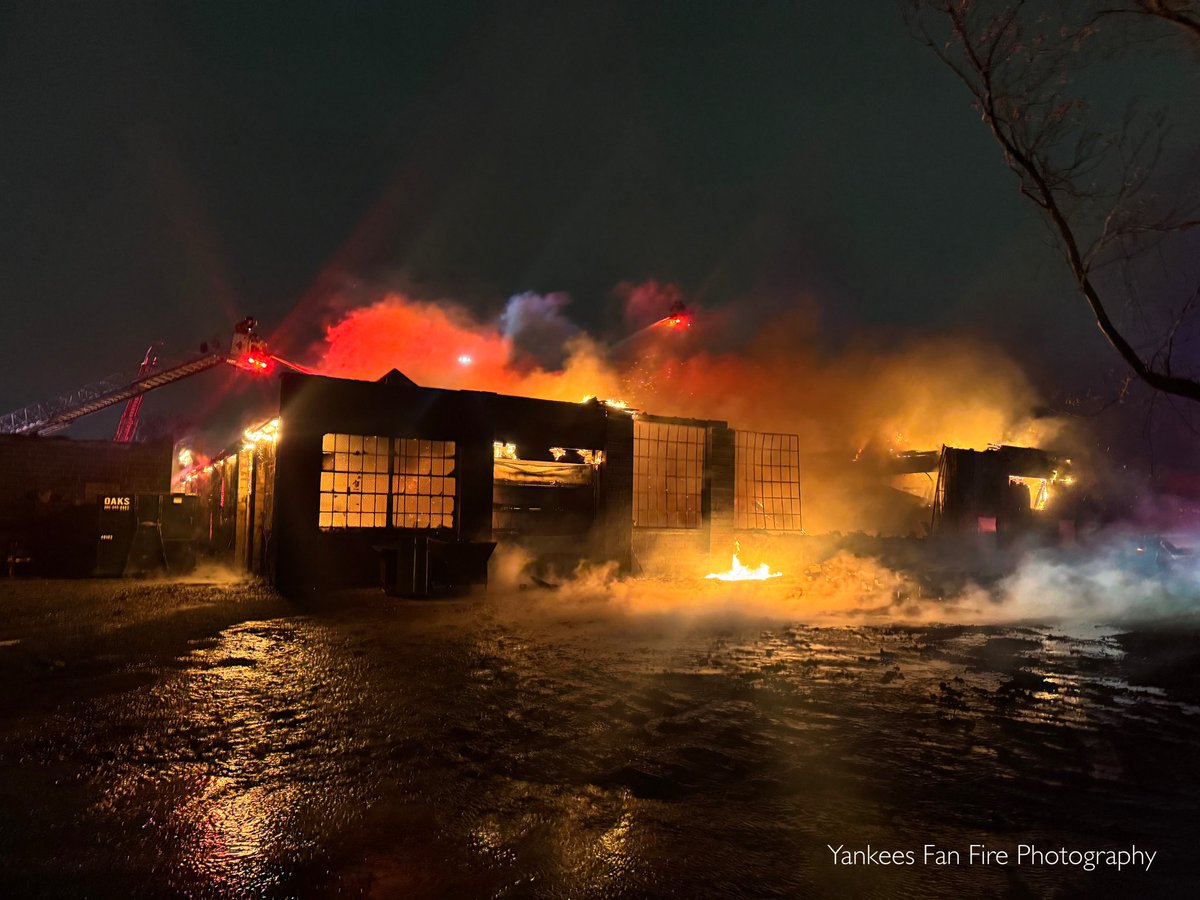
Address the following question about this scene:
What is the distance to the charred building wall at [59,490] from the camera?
1962 centimetres

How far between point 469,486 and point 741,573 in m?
6.99

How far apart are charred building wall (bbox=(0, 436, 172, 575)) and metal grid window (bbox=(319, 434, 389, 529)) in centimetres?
1048

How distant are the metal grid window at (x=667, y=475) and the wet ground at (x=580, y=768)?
29.6 ft

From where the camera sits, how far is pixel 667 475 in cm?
1705

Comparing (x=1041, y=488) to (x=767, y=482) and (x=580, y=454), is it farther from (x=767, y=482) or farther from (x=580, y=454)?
(x=580, y=454)

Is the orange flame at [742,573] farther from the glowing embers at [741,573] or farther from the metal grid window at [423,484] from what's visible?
the metal grid window at [423,484]

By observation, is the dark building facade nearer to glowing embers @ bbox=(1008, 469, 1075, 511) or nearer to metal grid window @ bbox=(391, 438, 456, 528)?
metal grid window @ bbox=(391, 438, 456, 528)

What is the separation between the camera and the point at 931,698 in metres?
5.54

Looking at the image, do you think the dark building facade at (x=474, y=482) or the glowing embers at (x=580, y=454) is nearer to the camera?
the dark building facade at (x=474, y=482)

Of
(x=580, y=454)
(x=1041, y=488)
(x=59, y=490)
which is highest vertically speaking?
(x=580, y=454)

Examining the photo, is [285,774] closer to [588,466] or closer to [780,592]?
[780,592]

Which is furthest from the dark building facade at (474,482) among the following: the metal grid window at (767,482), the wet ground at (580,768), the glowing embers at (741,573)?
the wet ground at (580,768)

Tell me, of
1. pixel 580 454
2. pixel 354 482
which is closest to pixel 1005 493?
pixel 580 454

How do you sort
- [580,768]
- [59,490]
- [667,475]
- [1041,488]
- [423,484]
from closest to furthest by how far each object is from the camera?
[580,768], [423,484], [667,475], [59,490], [1041,488]
